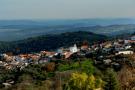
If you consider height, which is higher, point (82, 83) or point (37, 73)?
point (82, 83)

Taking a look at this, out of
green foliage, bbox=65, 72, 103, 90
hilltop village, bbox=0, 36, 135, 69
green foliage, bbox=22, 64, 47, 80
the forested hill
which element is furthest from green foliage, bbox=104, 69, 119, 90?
the forested hill

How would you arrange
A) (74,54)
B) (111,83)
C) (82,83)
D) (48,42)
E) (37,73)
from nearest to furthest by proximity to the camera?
(82,83)
(111,83)
(37,73)
(74,54)
(48,42)

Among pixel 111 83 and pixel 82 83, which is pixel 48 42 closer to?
pixel 111 83

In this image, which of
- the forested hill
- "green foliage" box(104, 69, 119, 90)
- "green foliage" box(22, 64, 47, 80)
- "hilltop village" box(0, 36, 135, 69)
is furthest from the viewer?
the forested hill

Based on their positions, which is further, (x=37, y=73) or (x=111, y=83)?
(x=37, y=73)

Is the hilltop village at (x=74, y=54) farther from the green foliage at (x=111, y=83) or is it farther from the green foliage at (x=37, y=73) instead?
the green foliage at (x=111, y=83)

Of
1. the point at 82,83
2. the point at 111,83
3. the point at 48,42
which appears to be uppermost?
the point at 82,83

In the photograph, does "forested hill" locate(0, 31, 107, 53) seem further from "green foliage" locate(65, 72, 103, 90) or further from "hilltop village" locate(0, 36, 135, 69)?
"green foliage" locate(65, 72, 103, 90)

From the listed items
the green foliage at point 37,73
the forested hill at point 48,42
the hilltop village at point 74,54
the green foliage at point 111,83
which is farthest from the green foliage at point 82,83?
the forested hill at point 48,42

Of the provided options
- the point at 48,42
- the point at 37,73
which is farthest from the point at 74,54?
the point at 48,42

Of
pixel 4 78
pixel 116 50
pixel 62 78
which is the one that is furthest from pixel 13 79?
pixel 116 50

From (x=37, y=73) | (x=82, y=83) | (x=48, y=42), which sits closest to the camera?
(x=82, y=83)
